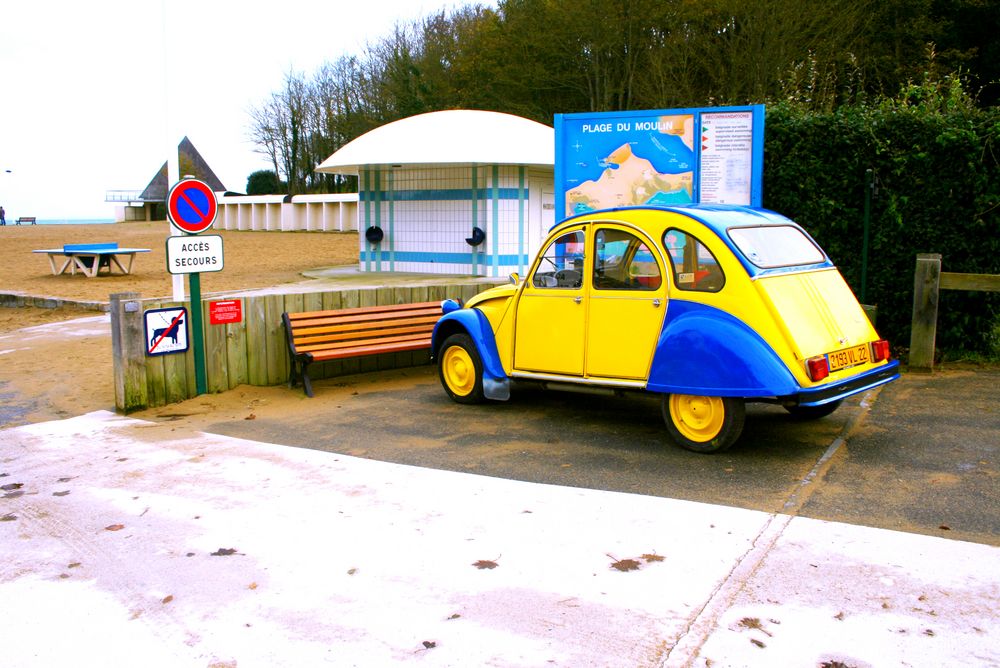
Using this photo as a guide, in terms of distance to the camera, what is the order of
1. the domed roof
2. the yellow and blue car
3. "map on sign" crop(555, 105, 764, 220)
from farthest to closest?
the domed roof → "map on sign" crop(555, 105, 764, 220) → the yellow and blue car

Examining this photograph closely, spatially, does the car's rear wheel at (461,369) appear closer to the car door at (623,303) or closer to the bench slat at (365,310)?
the car door at (623,303)

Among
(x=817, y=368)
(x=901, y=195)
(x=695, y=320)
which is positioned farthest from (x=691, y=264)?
(x=901, y=195)

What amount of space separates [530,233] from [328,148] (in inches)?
1686

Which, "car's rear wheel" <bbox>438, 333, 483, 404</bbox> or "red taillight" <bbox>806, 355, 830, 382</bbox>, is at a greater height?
"red taillight" <bbox>806, 355, 830, 382</bbox>

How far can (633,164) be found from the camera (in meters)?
10.9

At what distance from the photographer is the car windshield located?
6938 millimetres

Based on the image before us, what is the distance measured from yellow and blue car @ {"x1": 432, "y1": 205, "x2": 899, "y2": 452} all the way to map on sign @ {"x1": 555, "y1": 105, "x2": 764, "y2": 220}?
2887 mm

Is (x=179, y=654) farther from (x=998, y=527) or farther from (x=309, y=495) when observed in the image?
(x=998, y=527)

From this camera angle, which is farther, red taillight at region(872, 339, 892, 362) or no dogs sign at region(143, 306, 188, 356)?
no dogs sign at region(143, 306, 188, 356)

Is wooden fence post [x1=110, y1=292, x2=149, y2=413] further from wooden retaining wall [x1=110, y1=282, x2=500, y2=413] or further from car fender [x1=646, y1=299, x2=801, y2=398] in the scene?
car fender [x1=646, y1=299, x2=801, y2=398]

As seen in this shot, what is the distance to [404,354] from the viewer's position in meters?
11.5

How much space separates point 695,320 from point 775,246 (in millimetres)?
1063

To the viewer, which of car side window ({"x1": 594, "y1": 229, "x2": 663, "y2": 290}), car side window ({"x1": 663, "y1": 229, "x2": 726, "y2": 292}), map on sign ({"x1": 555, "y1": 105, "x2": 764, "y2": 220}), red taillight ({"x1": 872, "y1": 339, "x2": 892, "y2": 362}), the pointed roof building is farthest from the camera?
map on sign ({"x1": 555, "y1": 105, "x2": 764, "y2": 220})

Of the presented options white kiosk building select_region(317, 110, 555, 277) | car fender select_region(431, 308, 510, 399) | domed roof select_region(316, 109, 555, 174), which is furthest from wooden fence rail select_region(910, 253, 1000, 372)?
domed roof select_region(316, 109, 555, 174)
